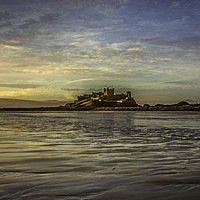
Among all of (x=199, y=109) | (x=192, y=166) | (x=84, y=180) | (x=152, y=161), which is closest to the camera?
(x=84, y=180)

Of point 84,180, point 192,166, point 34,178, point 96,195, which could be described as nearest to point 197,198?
point 96,195

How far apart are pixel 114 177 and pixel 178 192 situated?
1.36m

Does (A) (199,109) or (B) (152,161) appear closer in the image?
(B) (152,161)

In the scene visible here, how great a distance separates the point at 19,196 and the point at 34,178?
1088mm

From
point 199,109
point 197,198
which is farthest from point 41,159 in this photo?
point 199,109

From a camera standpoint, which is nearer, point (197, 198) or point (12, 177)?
point (197, 198)

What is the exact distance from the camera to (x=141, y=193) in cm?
376

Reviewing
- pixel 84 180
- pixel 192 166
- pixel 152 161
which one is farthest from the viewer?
pixel 152 161

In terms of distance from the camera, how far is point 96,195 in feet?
12.0

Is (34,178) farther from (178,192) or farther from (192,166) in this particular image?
(192,166)

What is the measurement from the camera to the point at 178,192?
12.4 ft

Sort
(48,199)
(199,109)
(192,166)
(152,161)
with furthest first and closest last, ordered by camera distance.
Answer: (199,109), (152,161), (192,166), (48,199)

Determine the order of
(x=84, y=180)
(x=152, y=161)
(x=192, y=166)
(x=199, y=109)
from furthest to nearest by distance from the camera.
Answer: (x=199, y=109)
(x=152, y=161)
(x=192, y=166)
(x=84, y=180)

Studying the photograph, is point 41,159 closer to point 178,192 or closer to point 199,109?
point 178,192
